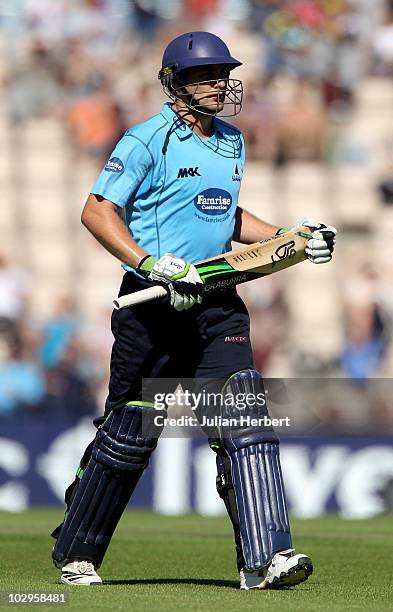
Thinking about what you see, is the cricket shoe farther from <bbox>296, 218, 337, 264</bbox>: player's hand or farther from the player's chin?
the player's chin

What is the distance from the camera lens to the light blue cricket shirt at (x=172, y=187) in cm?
505

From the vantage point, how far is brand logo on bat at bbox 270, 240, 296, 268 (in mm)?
5234

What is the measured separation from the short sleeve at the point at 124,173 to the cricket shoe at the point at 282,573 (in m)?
1.45

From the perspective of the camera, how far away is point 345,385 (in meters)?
11.0

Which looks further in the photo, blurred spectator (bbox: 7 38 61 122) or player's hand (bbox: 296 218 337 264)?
blurred spectator (bbox: 7 38 61 122)

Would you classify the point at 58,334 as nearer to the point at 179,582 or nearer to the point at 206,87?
the point at 179,582

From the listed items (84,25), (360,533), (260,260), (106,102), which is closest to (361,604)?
(260,260)

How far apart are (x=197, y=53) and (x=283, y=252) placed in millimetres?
838

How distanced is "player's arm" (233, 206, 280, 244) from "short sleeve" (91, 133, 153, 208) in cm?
65

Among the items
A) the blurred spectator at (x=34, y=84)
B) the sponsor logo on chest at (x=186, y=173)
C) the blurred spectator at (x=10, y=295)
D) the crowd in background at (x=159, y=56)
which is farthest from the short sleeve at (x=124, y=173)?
the blurred spectator at (x=34, y=84)

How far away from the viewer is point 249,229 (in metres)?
5.55

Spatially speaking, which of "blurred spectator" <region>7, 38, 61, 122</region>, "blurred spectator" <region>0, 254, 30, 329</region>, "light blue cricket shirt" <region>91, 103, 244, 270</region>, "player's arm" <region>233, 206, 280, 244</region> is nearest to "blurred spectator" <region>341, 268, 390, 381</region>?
"blurred spectator" <region>0, 254, 30, 329</region>

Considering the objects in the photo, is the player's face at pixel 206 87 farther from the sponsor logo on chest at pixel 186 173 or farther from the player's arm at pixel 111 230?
the player's arm at pixel 111 230

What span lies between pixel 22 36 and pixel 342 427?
625 centimetres
